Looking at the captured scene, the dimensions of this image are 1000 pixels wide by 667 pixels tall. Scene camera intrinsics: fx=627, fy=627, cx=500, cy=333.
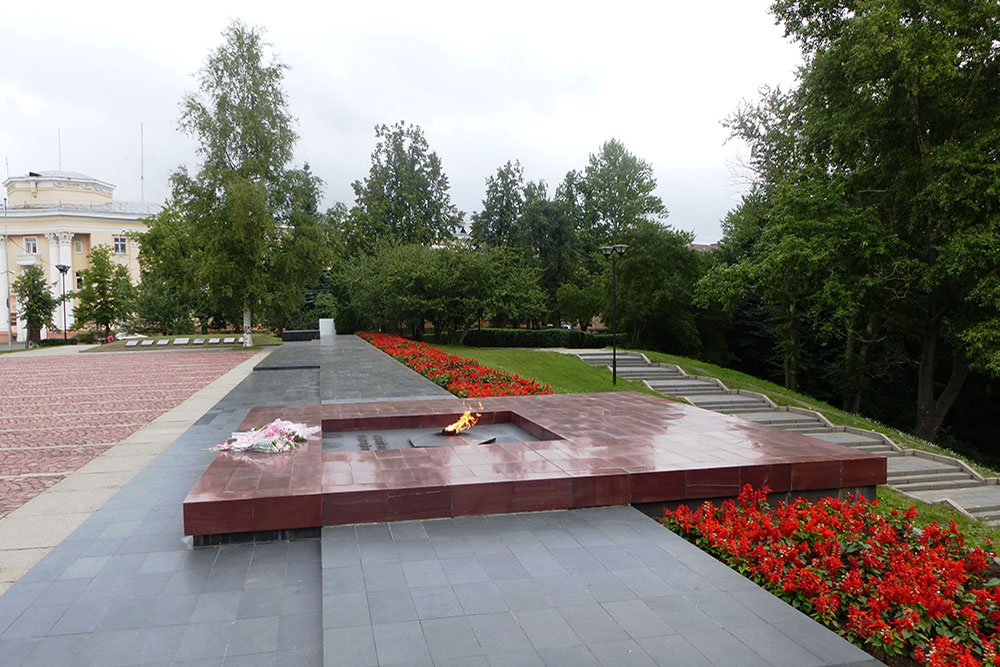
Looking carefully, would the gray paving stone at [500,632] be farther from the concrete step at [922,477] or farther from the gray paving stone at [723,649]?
the concrete step at [922,477]

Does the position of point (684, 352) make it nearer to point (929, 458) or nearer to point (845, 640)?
point (929, 458)

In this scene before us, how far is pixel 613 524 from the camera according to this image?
4727 mm

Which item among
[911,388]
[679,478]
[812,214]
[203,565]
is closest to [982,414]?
[911,388]

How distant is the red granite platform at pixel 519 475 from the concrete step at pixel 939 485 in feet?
20.1

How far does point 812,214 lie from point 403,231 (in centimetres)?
3469

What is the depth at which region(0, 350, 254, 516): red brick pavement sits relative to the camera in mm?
7012

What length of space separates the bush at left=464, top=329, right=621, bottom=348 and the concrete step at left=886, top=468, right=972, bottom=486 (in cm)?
1847

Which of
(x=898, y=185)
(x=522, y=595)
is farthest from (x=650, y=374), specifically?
(x=522, y=595)

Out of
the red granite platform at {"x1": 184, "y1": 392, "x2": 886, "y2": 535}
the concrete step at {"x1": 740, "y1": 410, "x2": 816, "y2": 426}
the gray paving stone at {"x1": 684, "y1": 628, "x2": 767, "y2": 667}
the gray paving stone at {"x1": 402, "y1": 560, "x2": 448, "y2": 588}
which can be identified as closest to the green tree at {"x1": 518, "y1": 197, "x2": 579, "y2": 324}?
the concrete step at {"x1": 740, "y1": 410, "x2": 816, "y2": 426}

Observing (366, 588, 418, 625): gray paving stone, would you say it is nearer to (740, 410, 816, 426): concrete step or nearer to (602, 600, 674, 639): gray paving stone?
(602, 600, 674, 639): gray paving stone

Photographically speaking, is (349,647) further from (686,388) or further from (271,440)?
(686,388)

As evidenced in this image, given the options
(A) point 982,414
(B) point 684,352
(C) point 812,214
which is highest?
(C) point 812,214

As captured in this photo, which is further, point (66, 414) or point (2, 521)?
point (66, 414)

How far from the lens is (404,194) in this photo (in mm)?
47500
